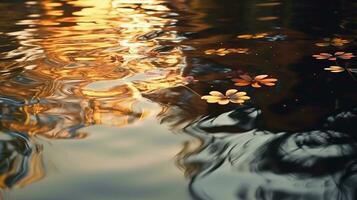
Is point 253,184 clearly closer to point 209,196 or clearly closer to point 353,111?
point 209,196

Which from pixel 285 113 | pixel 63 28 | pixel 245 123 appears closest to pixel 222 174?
pixel 245 123

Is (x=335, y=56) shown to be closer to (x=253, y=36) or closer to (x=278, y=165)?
(x=253, y=36)

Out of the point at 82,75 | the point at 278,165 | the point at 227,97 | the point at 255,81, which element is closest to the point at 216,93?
the point at 227,97

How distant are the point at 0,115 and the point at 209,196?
0.86 m

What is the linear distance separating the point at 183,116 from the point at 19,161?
21.1 inches

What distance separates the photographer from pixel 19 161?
111 centimetres

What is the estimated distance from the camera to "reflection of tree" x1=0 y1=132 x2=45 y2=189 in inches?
40.4

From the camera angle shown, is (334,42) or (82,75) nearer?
(82,75)

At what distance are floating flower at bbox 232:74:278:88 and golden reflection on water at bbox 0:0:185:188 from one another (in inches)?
10.4

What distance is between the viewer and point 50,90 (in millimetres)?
1660

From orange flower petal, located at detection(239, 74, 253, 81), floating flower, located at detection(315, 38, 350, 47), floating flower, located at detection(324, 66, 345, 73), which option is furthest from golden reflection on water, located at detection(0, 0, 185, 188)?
floating flower, located at detection(315, 38, 350, 47)

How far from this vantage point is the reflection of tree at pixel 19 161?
3.37ft

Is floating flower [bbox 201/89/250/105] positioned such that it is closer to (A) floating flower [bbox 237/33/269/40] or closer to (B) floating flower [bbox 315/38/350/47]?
(B) floating flower [bbox 315/38/350/47]

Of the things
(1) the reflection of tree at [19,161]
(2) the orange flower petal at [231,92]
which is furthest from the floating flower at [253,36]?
(1) the reflection of tree at [19,161]
